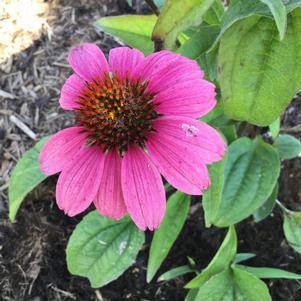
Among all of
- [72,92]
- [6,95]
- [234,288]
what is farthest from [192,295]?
[6,95]

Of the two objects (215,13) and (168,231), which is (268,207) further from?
(215,13)

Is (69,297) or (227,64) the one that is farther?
(69,297)

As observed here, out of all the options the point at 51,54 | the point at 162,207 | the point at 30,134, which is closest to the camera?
the point at 162,207

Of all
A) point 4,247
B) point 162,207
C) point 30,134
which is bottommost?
point 4,247

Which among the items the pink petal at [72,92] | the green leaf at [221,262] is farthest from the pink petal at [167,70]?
the green leaf at [221,262]

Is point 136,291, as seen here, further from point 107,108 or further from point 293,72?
point 293,72

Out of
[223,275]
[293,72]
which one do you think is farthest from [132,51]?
[223,275]

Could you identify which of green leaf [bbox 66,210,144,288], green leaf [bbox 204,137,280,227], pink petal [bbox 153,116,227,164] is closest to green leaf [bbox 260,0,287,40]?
pink petal [bbox 153,116,227,164]
